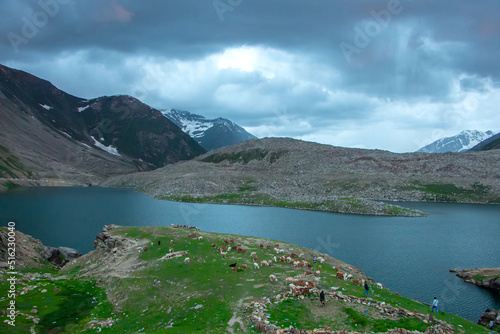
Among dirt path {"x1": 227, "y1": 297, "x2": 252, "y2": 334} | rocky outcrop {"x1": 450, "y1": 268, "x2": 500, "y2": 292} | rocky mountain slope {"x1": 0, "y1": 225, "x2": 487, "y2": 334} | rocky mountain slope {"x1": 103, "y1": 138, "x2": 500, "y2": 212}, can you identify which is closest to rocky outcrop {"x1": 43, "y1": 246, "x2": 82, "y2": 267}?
rocky mountain slope {"x1": 0, "y1": 225, "x2": 487, "y2": 334}

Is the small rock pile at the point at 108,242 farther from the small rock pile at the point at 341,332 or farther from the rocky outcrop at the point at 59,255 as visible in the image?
the small rock pile at the point at 341,332

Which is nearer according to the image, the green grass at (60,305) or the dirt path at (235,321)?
the dirt path at (235,321)

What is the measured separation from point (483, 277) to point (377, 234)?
29971mm

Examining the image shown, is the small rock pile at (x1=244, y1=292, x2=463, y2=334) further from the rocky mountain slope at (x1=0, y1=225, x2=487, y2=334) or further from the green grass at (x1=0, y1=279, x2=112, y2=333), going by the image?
the green grass at (x1=0, y1=279, x2=112, y2=333)

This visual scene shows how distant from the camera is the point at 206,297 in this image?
2989 cm

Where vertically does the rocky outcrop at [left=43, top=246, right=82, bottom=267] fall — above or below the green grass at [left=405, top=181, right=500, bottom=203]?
below

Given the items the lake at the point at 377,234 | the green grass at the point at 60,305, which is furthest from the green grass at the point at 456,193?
the green grass at the point at 60,305

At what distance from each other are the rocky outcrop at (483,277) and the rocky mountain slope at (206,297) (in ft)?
70.4

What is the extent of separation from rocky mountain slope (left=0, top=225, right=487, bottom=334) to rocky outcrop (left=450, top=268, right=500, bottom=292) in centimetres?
2146

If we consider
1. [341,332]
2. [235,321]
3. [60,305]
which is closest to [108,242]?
[60,305]

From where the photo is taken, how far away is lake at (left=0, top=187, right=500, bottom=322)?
46.9 m

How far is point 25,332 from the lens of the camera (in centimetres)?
2734

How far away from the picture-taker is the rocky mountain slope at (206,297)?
80.9 ft

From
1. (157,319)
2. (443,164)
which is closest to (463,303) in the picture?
(157,319)
